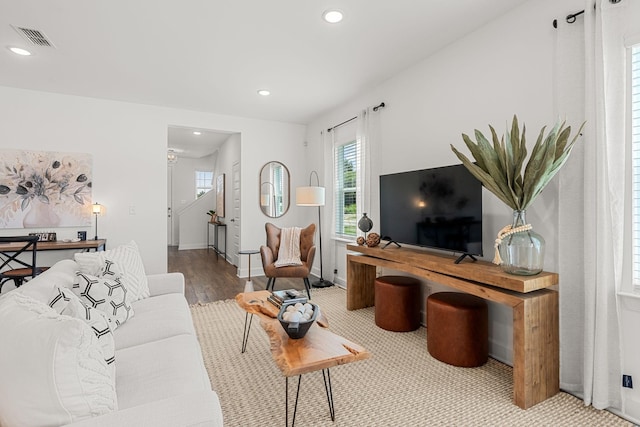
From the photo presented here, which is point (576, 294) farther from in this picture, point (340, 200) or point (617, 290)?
point (340, 200)

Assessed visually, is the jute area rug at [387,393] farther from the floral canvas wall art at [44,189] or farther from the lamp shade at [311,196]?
the floral canvas wall art at [44,189]

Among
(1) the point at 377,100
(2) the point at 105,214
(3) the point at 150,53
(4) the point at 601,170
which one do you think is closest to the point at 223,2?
(3) the point at 150,53

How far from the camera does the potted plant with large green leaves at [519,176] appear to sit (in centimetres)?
192

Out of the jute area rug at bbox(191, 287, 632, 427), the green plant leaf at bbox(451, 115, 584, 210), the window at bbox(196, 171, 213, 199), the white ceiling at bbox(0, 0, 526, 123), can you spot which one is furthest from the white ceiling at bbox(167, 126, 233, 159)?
the green plant leaf at bbox(451, 115, 584, 210)

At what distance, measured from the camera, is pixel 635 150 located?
1826 millimetres

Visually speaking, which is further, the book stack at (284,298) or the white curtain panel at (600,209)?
the book stack at (284,298)

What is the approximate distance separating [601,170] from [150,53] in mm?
3677

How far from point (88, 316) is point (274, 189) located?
4.20m

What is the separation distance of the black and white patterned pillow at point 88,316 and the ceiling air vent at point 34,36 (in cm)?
245

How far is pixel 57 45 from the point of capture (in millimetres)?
2895

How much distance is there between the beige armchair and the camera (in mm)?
3986

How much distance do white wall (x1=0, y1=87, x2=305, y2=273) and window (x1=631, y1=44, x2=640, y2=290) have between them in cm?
474

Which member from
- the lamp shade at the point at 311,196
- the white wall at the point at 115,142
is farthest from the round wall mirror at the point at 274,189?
the lamp shade at the point at 311,196

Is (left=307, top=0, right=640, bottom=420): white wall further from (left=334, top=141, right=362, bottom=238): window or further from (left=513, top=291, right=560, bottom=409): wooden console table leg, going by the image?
(left=334, top=141, right=362, bottom=238): window
